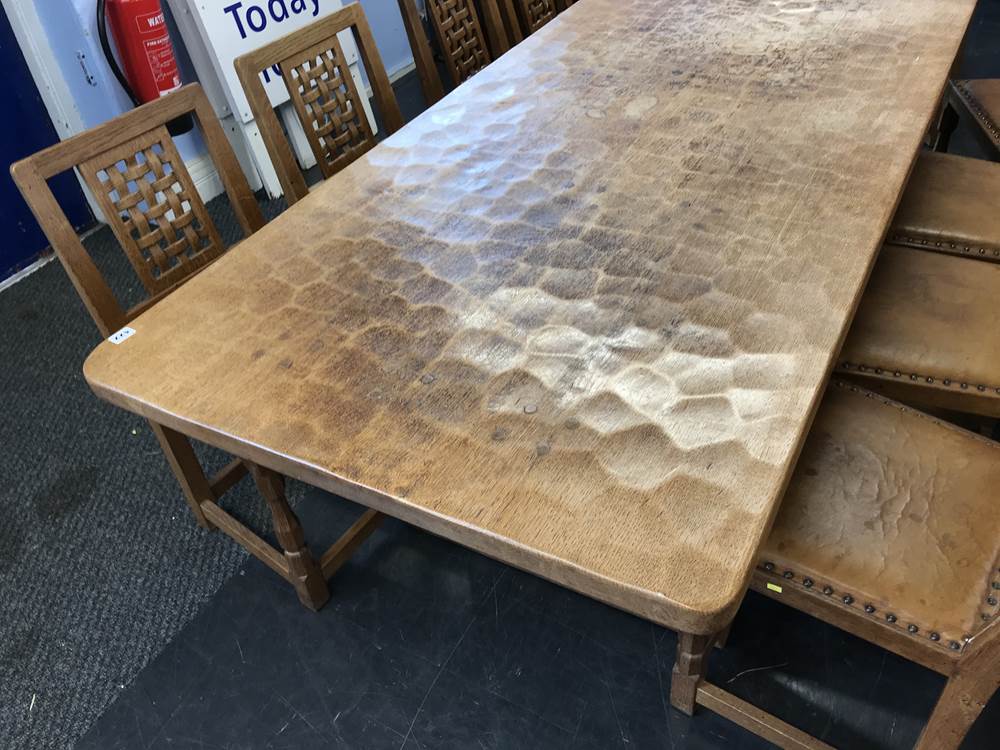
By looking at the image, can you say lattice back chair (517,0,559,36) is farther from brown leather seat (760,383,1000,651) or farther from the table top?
brown leather seat (760,383,1000,651)

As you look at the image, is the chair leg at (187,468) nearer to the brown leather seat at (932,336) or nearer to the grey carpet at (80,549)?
the grey carpet at (80,549)

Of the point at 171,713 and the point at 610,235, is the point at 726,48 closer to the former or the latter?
the point at 610,235

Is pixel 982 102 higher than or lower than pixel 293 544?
higher

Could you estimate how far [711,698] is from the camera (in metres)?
1.27

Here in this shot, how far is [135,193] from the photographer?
4.58 ft

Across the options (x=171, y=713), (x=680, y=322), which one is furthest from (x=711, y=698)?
(x=171, y=713)

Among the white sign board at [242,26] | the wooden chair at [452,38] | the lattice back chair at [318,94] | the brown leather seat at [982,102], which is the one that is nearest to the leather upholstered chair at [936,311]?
the brown leather seat at [982,102]

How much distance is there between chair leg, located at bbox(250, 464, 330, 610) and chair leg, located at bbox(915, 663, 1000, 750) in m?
1.01

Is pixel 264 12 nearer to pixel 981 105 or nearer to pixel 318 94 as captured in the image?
pixel 318 94

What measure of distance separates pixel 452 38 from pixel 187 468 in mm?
1390

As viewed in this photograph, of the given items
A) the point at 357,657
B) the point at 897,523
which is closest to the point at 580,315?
the point at 897,523

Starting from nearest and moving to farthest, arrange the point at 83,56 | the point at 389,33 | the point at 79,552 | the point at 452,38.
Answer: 1. the point at 79,552
2. the point at 452,38
3. the point at 83,56
4. the point at 389,33

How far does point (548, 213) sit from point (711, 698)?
2.75 feet

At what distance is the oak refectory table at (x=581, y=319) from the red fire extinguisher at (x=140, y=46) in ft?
4.94
